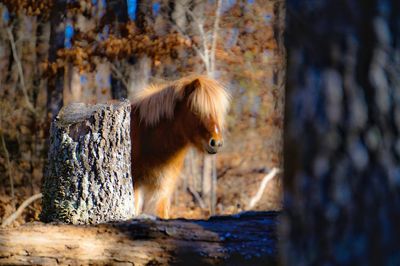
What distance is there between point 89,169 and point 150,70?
351 inches

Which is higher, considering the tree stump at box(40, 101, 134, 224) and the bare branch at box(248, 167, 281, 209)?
the tree stump at box(40, 101, 134, 224)

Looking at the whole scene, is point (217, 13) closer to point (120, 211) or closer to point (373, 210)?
point (120, 211)

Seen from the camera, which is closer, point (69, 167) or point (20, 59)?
point (69, 167)

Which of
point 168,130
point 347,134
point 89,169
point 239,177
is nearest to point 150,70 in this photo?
point 239,177

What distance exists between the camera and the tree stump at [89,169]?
579 cm

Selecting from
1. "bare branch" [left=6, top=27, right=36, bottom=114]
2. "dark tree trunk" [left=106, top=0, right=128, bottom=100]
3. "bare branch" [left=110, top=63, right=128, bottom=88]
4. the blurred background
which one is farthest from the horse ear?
"bare branch" [left=6, top=27, right=36, bottom=114]

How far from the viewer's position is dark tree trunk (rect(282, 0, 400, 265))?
97.6 inches

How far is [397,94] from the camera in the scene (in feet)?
8.12

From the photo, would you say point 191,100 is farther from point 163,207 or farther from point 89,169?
point 89,169

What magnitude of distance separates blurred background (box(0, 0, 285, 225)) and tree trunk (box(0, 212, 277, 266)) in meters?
7.62

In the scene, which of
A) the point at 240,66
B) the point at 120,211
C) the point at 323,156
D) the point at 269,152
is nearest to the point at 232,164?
the point at 269,152

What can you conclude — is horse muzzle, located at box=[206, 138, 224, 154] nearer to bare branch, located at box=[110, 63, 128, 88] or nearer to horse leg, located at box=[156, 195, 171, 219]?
horse leg, located at box=[156, 195, 171, 219]

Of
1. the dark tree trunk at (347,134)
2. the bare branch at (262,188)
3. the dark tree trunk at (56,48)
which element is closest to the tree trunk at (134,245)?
the dark tree trunk at (347,134)

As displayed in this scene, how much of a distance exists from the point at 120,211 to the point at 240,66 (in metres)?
9.57
